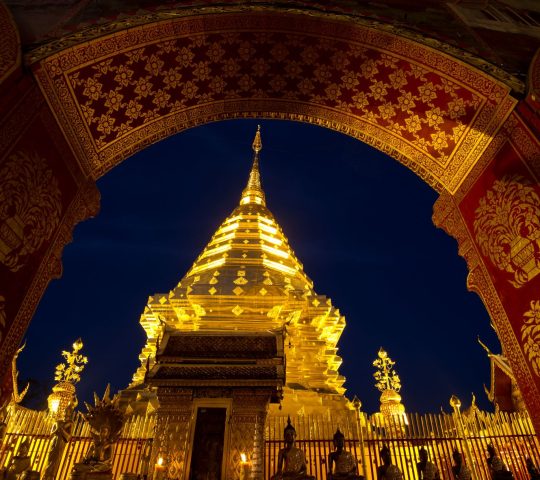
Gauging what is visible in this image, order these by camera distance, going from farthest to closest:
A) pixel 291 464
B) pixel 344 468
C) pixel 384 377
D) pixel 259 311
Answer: pixel 384 377 < pixel 259 311 < pixel 291 464 < pixel 344 468

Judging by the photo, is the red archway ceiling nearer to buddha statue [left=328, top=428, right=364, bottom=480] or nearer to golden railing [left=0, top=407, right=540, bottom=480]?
buddha statue [left=328, top=428, right=364, bottom=480]

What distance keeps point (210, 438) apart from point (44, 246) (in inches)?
150

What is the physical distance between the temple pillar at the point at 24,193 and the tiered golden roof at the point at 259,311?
228 inches

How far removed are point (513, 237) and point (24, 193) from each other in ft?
20.1

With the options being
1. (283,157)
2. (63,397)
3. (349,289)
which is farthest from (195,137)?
(63,397)

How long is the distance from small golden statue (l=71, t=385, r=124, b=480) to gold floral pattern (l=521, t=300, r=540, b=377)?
18.7 feet

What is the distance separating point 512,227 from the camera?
506 centimetres

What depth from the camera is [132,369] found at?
3759 cm

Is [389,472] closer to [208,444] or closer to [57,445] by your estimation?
[208,444]

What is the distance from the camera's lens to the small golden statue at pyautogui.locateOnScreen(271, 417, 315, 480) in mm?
5237

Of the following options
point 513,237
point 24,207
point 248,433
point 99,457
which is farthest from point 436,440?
point 24,207

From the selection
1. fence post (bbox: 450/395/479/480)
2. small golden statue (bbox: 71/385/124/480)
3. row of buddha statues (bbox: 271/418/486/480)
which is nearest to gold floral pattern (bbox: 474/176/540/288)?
row of buddha statues (bbox: 271/418/486/480)

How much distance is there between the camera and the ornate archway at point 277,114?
15.4 feet

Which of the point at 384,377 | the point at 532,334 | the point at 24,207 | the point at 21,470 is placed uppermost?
the point at 384,377
